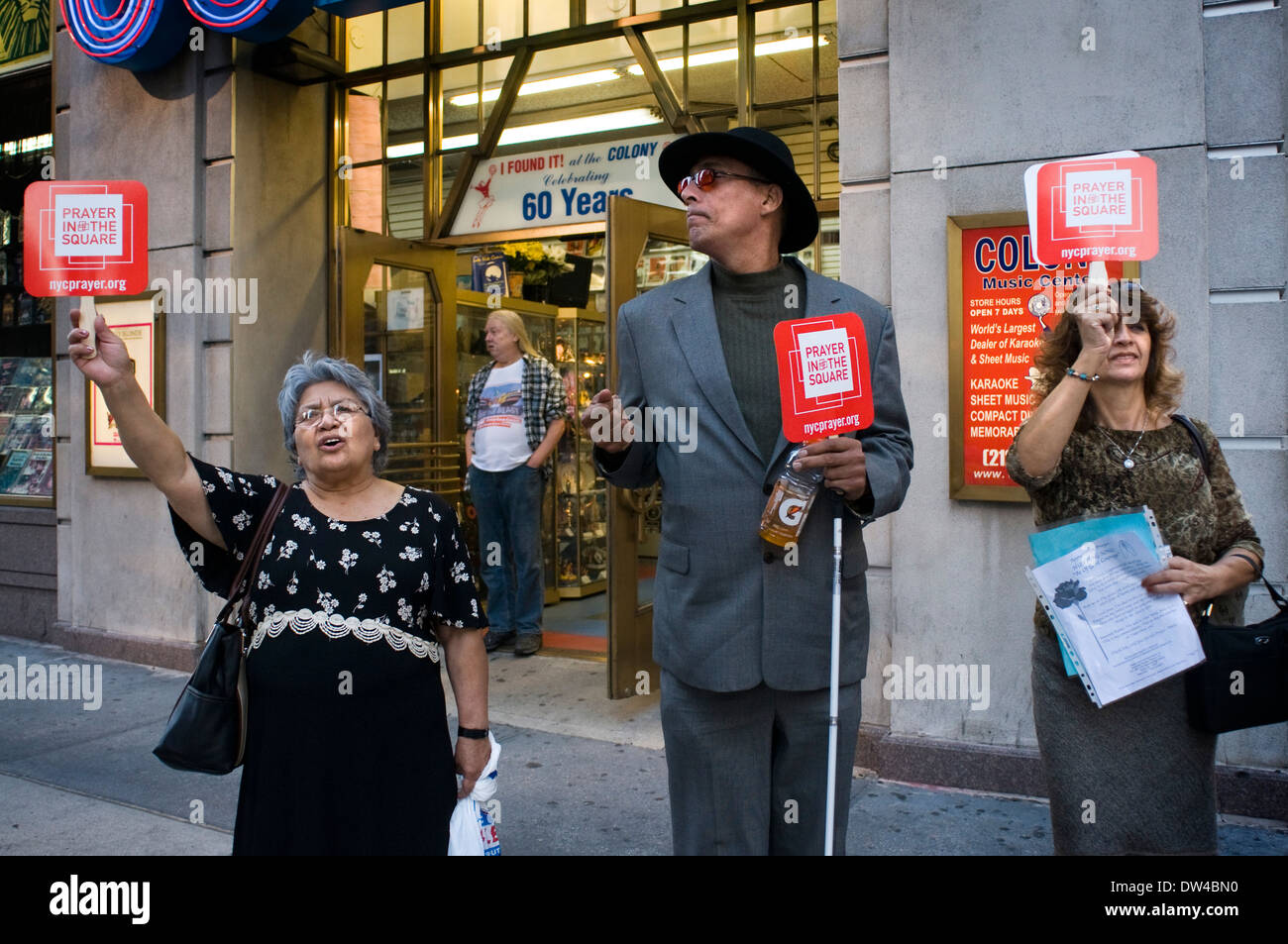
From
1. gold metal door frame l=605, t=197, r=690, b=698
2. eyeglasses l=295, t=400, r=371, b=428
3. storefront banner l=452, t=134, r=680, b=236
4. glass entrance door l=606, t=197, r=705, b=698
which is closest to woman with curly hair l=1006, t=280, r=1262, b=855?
eyeglasses l=295, t=400, r=371, b=428

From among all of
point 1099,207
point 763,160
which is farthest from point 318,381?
point 1099,207

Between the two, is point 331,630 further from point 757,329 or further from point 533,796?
point 533,796

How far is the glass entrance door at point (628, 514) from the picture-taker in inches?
228

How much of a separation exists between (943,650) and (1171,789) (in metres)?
2.08

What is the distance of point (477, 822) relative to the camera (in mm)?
2836

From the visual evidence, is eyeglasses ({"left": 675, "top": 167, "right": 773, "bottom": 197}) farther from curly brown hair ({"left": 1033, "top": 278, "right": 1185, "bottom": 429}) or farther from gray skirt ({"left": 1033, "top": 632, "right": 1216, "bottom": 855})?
gray skirt ({"left": 1033, "top": 632, "right": 1216, "bottom": 855})

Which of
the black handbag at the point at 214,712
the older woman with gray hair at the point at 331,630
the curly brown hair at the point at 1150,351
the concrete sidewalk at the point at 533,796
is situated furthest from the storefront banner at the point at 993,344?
the black handbag at the point at 214,712

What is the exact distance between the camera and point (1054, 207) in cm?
293

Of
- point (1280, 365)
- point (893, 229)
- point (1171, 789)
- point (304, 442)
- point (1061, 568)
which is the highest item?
point (893, 229)

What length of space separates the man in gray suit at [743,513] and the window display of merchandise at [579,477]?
21.4 feet

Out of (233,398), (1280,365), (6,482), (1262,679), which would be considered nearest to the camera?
(1262,679)

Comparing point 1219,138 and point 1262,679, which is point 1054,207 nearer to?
point 1262,679
